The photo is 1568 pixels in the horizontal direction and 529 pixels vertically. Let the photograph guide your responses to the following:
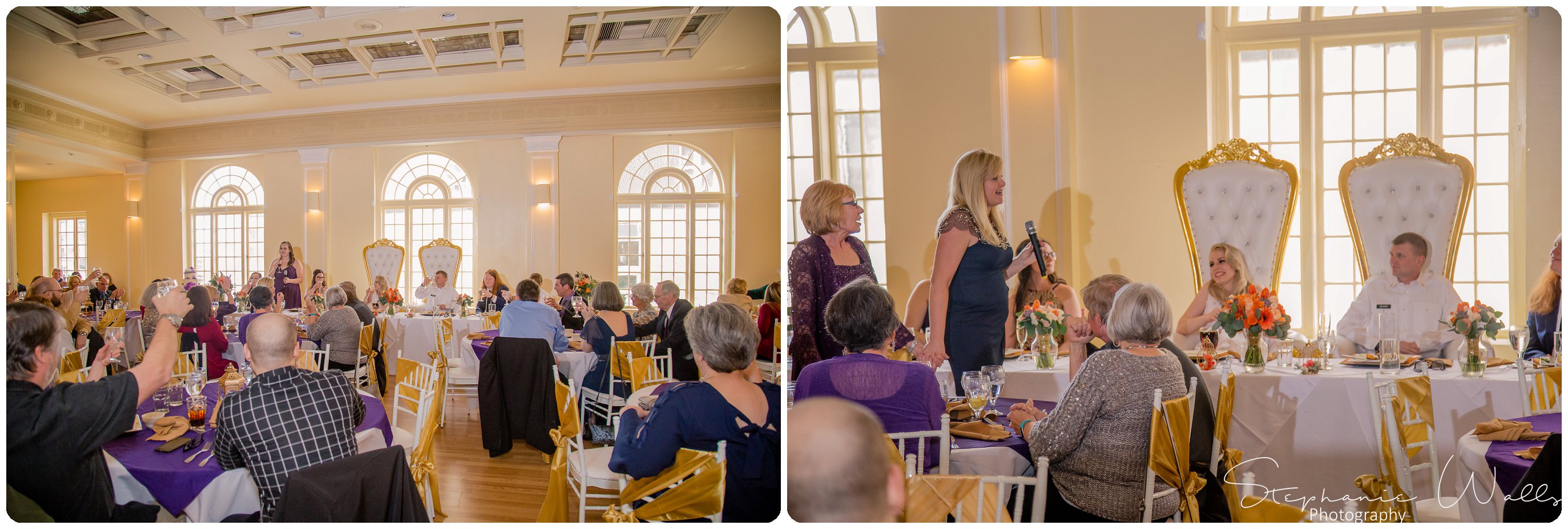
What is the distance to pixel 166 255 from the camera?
9.41 metres

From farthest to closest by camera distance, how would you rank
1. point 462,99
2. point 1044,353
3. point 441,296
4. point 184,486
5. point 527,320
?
1. point 462,99
2. point 441,296
3. point 527,320
4. point 1044,353
5. point 184,486

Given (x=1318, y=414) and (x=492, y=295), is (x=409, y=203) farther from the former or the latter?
(x=1318, y=414)

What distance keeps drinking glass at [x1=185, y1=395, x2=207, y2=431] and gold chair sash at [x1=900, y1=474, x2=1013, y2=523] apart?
2228 mm

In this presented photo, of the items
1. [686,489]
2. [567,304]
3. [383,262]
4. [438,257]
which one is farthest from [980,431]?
[383,262]

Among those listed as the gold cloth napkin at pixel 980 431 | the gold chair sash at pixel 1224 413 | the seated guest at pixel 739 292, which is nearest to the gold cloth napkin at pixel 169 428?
the gold cloth napkin at pixel 980 431

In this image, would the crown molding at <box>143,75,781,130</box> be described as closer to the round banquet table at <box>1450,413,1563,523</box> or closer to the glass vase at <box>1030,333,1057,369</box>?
the glass vase at <box>1030,333,1057,369</box>

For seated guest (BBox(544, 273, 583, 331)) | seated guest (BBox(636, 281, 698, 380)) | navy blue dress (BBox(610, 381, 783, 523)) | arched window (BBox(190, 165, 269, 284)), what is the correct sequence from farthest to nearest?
arched window (BBox(190, 165, 269, 284)), seated guest (BBox(544, 273, 583, 331)), seated guest (BBox(636, 281, 698, 380)), navy blue dress (BBox(610, 381, 783, 523))

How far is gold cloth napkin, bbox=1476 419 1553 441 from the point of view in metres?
2.07

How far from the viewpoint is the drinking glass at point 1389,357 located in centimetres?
313

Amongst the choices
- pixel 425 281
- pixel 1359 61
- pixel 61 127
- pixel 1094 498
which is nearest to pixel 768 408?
pixel 1094 498

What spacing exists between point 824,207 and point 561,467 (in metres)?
Result: 1.21

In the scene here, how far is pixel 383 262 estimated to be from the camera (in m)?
9.67

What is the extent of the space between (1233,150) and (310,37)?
6885mm
